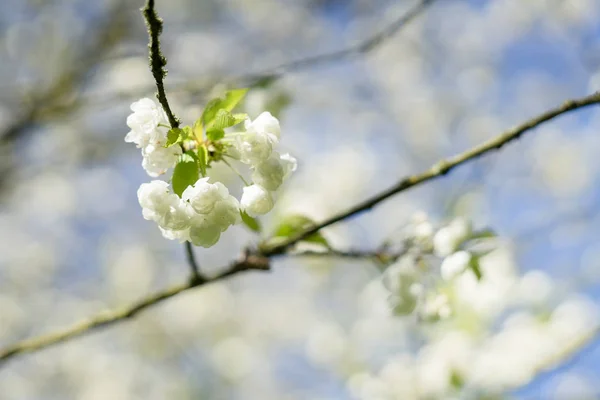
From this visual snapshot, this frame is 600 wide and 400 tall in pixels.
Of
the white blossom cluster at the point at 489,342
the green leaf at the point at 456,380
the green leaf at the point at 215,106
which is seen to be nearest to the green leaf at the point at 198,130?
the green leaf at the point at 215,106

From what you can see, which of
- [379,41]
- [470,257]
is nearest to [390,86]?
[379,41]

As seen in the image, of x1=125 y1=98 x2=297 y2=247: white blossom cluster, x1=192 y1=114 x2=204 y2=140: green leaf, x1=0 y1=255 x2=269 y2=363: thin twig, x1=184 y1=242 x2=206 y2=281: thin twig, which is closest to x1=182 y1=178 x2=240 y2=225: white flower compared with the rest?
x1=125 y1=98 x2=297 y2=247: white blossom cluster

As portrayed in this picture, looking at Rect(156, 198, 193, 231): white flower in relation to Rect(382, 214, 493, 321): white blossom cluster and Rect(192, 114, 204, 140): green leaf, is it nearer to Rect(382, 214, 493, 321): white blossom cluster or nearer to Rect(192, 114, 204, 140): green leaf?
Rect(192, 114, 204, 140): green leaf

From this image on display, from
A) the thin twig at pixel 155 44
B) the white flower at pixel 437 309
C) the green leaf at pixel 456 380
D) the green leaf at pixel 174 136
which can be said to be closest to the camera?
the thin twig at pixel 155 44

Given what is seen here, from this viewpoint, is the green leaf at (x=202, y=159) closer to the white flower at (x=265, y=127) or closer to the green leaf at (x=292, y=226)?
the white flower at (x=265, y=127)

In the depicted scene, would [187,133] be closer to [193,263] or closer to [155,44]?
[155,44]

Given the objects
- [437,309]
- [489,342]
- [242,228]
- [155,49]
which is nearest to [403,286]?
[437,309]
